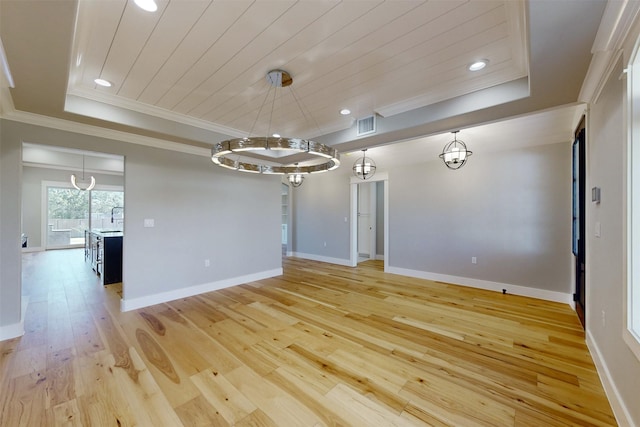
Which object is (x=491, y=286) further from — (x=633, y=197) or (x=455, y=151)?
(x=633, y=197)

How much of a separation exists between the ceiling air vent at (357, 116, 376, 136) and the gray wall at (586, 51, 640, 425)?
205 cm

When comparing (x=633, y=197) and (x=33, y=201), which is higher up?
(x=33, y=201)

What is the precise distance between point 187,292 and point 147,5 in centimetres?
369

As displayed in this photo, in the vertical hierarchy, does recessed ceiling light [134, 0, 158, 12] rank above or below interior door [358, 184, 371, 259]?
above

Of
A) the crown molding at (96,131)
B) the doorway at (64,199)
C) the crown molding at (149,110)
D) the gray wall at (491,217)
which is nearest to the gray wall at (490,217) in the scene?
the gray wall at (491,217)

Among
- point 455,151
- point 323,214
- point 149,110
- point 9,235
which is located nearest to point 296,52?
point 149,110

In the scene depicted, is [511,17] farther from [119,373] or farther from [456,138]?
[119,373]

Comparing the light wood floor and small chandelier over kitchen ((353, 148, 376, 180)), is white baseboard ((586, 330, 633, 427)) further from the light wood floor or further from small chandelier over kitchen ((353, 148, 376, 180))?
small chandelier over kitchen ((353, 148, 376, 180))

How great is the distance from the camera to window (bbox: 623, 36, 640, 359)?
1.38 metres

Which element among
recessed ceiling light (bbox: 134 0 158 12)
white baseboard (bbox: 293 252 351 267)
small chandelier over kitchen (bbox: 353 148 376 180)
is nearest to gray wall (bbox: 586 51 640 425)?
recessed ceiling light (bbox: 134 0 158 12)

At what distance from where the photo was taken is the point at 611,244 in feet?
5.75

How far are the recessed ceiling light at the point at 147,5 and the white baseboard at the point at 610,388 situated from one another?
12.1 ft

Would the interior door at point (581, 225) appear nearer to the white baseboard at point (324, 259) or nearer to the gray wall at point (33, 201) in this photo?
the white baseboard at point (324, 259)

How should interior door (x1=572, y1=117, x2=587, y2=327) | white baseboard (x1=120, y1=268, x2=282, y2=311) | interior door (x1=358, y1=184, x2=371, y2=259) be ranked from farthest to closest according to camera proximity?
interior door (x1=358, y1=184, x2=371, y2=259) < white baseboard (x1=120, y1=268, x2=282, y2=311) < interior door (x1=572, y1=117, x2=587, y2=327)
